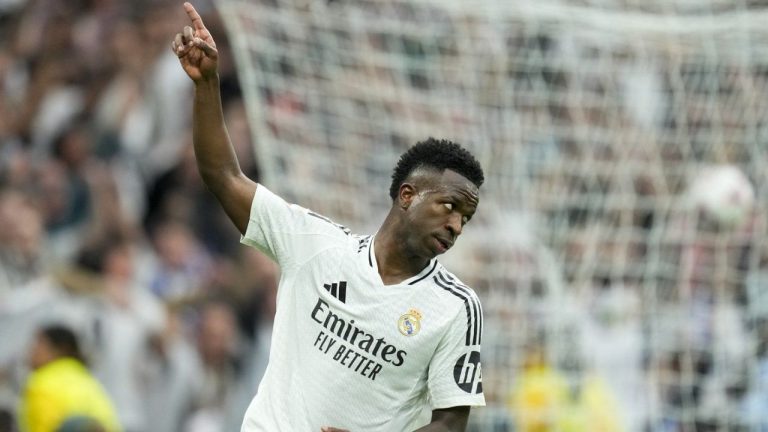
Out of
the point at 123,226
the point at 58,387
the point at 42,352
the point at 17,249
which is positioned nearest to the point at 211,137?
the point at 58,387

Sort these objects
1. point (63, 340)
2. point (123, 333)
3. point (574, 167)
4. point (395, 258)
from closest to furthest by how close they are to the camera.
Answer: point (395, 258), point (63, 340), point (574, 167), point (123, 333)

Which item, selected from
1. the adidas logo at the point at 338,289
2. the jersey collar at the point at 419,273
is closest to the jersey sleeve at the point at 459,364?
the jersey collar at the point at 419,273

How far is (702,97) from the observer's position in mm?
8961

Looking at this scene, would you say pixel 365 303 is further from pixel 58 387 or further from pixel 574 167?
pixel 574 167

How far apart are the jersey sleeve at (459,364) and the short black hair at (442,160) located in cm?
43

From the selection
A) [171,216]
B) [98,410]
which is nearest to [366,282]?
[98,410]

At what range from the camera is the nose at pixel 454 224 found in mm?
4914

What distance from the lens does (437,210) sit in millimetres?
4949

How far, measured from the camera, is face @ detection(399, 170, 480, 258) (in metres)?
4.94

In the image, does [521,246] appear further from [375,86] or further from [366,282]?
[366,282]

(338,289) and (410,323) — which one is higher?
(338,289)

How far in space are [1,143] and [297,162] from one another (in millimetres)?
4136

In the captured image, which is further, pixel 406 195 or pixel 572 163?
pixel 572 163

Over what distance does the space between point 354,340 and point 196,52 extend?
1103 millimetres
